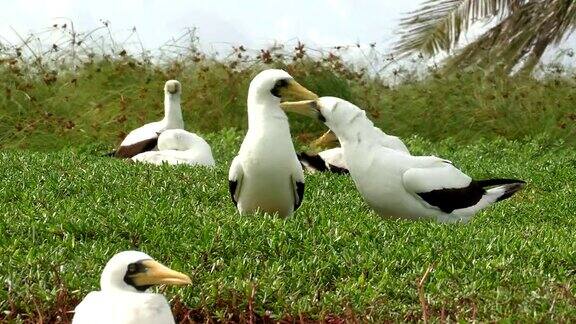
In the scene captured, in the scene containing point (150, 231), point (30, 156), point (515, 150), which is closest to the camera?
point (150, 231)

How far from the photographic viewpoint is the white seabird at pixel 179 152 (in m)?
11.5

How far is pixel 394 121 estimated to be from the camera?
1847cm

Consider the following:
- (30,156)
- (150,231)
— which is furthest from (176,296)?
(30,156)

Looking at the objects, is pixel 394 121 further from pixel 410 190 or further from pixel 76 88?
pixel 410 190

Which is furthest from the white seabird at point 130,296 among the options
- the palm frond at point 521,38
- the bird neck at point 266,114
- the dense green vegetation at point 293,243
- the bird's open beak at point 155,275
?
the palm frond at point 521,38

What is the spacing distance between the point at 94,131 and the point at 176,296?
12.3 m

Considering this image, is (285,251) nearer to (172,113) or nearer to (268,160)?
(268,160)

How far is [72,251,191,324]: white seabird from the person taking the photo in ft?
12.1

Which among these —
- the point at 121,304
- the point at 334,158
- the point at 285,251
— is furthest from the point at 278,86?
the point at 334,158

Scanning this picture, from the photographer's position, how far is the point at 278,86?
7.40 m

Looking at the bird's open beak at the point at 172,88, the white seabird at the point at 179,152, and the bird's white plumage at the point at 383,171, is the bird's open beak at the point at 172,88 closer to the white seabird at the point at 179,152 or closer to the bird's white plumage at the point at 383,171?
the white seabird at the point at 179,152

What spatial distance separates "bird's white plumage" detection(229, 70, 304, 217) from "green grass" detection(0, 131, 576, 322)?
19 centimetres

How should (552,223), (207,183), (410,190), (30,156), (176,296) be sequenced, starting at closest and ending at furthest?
(176,296), (410,190), (552,223), (207,183), (30,156)

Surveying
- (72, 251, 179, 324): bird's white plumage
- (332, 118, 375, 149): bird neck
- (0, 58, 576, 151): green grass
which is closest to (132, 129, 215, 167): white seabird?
(332, 118, 375, 149): bird neck
